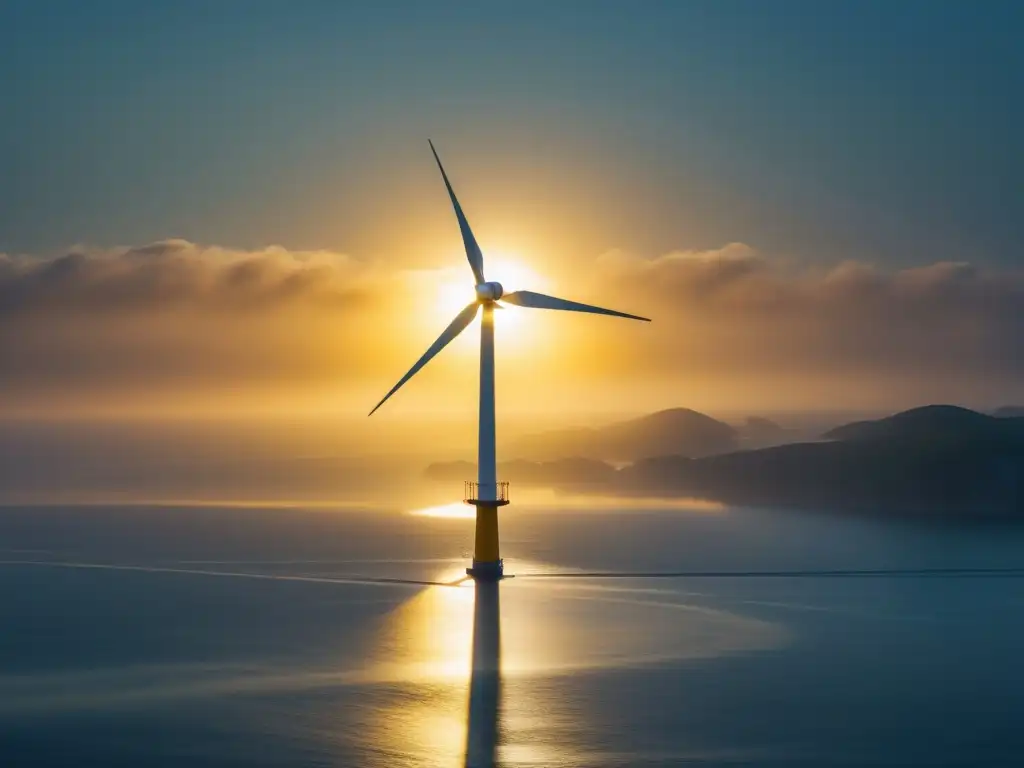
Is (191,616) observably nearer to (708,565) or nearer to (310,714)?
(310,714)

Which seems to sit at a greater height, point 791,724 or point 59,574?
point 59,574

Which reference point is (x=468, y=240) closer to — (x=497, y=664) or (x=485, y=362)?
(x=485, y=362)

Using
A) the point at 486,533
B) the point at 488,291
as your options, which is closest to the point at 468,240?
the point at 488,291

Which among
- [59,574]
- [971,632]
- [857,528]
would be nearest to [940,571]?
[971,632]

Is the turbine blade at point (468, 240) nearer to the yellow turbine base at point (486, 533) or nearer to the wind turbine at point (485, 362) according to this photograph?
the wind turbine at point (485, 362)

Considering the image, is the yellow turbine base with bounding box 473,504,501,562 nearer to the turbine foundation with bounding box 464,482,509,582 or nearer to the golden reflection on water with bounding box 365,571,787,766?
the turbine foundation with bounding box 464,482,509,582

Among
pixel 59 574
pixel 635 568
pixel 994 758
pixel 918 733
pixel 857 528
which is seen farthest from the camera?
pixel 857 528

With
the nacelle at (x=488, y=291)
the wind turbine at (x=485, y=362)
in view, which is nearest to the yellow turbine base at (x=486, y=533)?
the wind turbine at (x=485, y=362)
